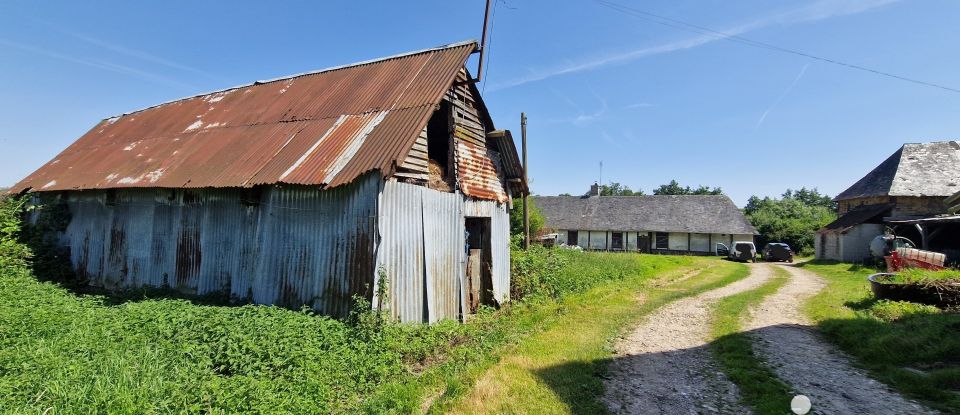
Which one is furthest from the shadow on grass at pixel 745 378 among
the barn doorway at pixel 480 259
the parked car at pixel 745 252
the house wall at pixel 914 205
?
the parked car at pixel 745 252

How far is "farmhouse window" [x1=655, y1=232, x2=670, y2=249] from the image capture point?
39.1 metres

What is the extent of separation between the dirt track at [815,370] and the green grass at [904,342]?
0.27 meters

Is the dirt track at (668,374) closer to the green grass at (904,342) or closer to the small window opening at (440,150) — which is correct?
the green grass at (904,342)

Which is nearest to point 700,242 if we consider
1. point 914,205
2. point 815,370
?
point 914,205

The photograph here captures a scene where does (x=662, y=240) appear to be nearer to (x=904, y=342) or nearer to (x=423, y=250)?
(x=904, y=342)

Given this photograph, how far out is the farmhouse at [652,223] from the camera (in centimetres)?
3725

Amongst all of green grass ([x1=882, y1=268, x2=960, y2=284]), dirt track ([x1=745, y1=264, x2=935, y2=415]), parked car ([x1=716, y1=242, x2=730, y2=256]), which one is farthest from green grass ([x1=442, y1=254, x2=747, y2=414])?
parked car ([x1=716, y1=242, x2=730, y2=256])

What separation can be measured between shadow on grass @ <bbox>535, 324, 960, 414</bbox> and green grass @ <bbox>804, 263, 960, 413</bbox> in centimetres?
1

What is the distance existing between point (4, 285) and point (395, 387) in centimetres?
1076

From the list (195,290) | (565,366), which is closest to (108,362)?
(195,290)

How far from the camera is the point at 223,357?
5.91 metres

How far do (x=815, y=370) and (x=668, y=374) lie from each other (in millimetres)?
2393

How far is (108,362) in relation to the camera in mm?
5352

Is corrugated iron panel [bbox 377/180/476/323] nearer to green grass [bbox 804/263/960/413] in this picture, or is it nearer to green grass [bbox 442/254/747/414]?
green grass [bbox 442/254/747/414]
